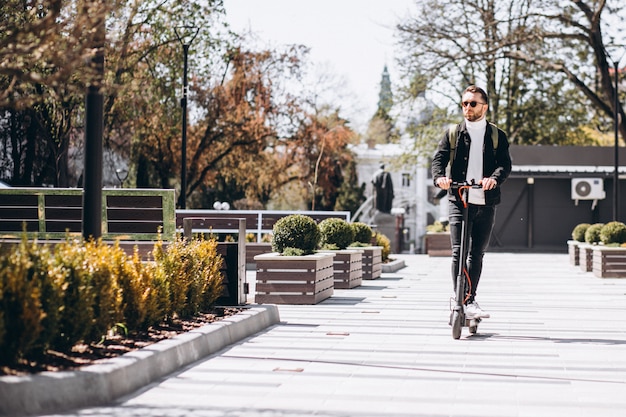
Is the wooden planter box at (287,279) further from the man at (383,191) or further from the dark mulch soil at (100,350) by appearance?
the man at (383,191)

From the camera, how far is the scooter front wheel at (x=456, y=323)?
9.85m

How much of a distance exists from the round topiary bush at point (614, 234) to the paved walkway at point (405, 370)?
1102 centimetres

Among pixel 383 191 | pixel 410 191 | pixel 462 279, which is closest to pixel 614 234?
pixel 462 279

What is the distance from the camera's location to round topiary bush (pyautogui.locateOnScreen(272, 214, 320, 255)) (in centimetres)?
1528

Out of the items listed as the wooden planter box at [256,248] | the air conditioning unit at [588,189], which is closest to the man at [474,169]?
the wooden planter box at [256,248]

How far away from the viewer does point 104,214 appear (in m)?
14.7

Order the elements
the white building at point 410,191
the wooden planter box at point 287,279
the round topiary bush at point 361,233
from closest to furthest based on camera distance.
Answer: the wooden planter box at point 287,279 < the round topiary bush at point 361,233 < the white building at point 410,191

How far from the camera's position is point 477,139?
10234 mm

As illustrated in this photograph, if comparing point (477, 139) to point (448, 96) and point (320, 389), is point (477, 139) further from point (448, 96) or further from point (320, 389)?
point (448, 96)

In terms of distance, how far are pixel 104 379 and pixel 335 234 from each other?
13740 mm

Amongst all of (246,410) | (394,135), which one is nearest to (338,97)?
(394,135)

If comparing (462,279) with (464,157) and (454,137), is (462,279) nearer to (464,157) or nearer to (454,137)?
(464,157)

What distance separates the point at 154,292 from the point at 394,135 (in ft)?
136

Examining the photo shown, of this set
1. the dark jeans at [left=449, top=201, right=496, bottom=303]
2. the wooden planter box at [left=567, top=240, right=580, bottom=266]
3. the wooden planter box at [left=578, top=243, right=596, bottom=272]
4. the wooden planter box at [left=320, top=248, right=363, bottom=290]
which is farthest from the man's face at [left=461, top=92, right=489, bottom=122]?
the wooden planter box at [left=567, top=240, right=580, bottom=266]
